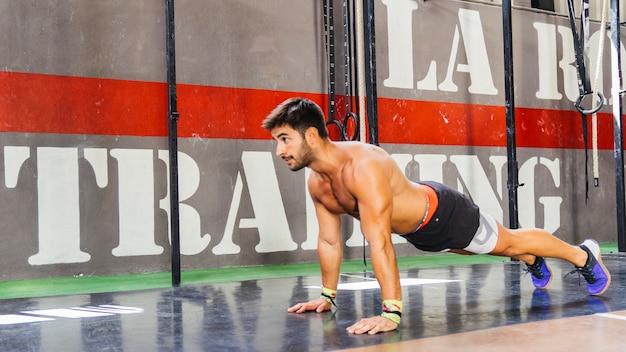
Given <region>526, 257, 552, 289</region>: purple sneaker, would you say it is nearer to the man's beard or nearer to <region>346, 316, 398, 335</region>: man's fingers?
<region>346, 316, 398, 335</region>: man's fingers

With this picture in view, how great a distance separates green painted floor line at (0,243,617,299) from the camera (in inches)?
156

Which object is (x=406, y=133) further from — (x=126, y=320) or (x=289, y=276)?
(x=126, y=320)

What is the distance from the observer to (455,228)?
289 centimetres

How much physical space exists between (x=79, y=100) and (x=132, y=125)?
383mm

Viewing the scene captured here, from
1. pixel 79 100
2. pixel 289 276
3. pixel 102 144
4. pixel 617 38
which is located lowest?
pixel 289 276

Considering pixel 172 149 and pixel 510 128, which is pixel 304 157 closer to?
pixel 172 149

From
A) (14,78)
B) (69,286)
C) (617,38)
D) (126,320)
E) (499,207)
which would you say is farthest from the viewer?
(499,207)

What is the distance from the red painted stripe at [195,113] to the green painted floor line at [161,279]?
98 cm

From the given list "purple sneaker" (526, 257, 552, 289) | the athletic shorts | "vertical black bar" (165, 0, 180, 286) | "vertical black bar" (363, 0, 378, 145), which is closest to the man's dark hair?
the athletic shorts

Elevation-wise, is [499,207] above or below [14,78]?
below

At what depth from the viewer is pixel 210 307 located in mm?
3143

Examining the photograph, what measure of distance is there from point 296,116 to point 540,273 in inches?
65.4

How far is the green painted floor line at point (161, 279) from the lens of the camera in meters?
3.95

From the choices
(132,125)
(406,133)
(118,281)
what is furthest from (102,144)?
(406,133)
